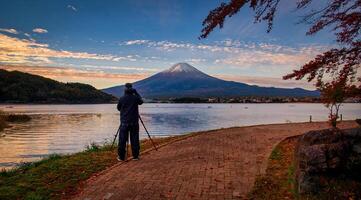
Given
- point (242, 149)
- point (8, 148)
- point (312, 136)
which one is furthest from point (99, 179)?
point (8, 148)

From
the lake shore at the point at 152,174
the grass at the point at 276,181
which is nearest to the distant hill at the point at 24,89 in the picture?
the lake shore at the point at 152,174

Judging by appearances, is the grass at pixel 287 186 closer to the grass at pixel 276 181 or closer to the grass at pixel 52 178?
the grass at pixel 276 181

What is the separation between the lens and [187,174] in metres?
10.4

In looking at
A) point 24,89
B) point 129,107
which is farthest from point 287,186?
point 24,89

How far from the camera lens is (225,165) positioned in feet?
38.2

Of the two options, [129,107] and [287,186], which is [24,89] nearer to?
[129,107]

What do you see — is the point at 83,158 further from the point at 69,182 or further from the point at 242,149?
the point at 242,149

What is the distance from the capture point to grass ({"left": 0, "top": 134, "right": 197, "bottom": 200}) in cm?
917

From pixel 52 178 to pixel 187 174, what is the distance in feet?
12.0

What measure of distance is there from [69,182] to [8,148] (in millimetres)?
19089

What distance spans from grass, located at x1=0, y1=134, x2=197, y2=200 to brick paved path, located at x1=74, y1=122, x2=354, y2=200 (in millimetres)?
503

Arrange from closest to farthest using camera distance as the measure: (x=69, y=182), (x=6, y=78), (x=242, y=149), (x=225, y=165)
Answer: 1. (x=69, y=182)
2. (x=225, y=165)
3. (x=242, y=149)
4. (x=6, y=78)

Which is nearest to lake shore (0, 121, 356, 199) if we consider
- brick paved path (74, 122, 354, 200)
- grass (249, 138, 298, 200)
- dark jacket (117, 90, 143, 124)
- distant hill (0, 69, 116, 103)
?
brick paved path (74, 122, 354, 200)

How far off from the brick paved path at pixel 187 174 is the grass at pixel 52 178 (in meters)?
0.50
